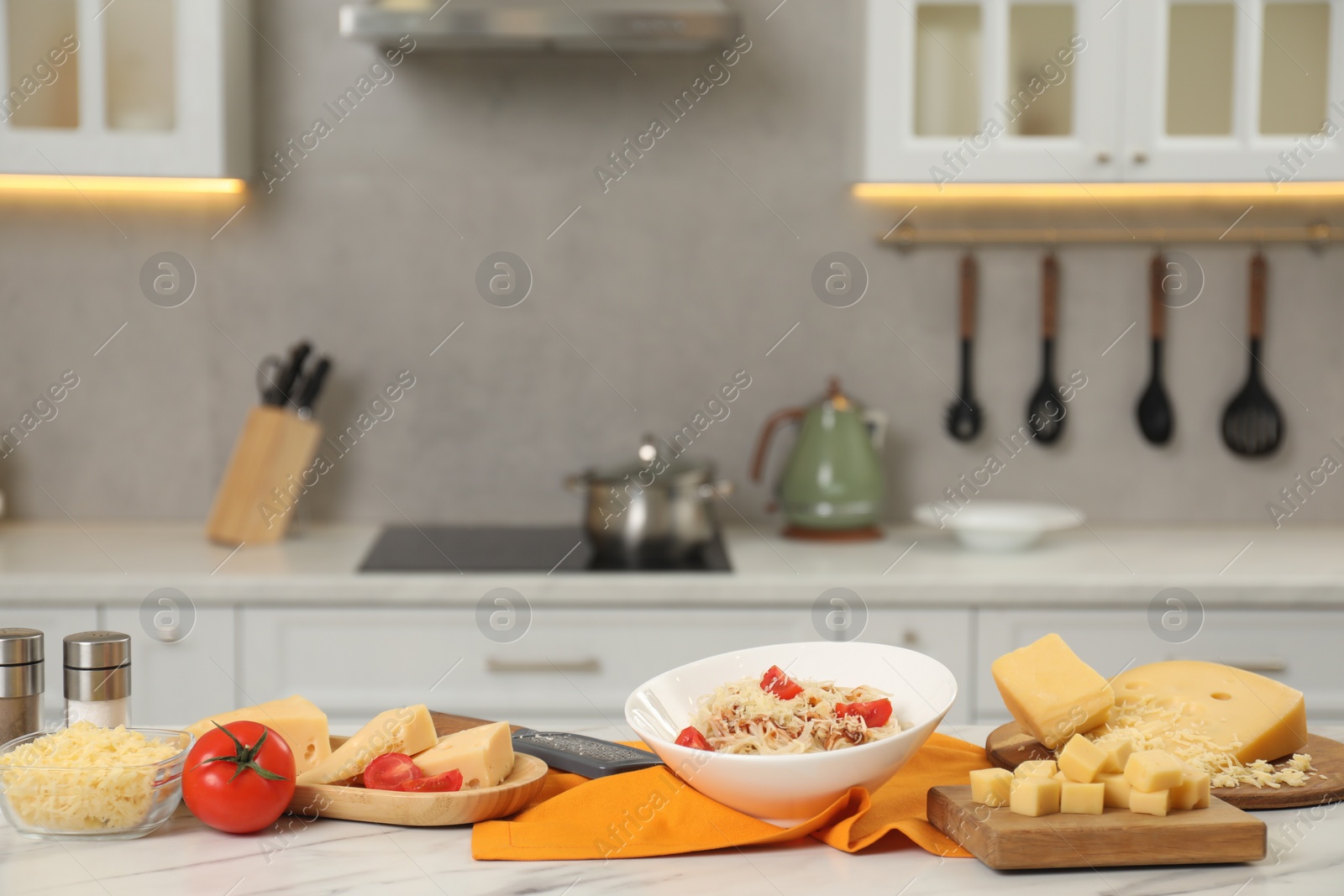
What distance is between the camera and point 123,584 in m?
1.99

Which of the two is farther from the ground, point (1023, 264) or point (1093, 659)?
point (1023, 264)

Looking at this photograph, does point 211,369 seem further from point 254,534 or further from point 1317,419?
point 1317,419

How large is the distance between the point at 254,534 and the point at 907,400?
4.70 ft

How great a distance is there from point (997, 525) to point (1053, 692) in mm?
1255

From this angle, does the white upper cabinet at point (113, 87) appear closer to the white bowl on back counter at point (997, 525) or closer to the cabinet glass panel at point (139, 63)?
the cabinet glass panel at point (139, 63)

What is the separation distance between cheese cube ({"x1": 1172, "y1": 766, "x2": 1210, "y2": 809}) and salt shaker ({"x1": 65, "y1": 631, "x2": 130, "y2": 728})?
2.86ft

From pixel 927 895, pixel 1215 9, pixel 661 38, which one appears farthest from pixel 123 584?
pixel 1215 9

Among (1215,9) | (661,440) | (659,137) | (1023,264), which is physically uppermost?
(1215,9)

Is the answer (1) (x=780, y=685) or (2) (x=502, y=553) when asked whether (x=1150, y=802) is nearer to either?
(1) (x=780, y=685)

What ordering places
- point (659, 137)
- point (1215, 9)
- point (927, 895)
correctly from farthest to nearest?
point (659, 137) → point (1215, 9) → point (927, 895)

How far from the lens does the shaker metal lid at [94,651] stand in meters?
0.98

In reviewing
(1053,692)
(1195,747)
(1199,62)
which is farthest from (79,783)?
(1199,62)

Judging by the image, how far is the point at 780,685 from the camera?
1.00m

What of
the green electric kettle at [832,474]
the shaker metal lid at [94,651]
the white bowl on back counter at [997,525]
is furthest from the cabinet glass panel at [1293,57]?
the shaker metal lid at [94,651]
